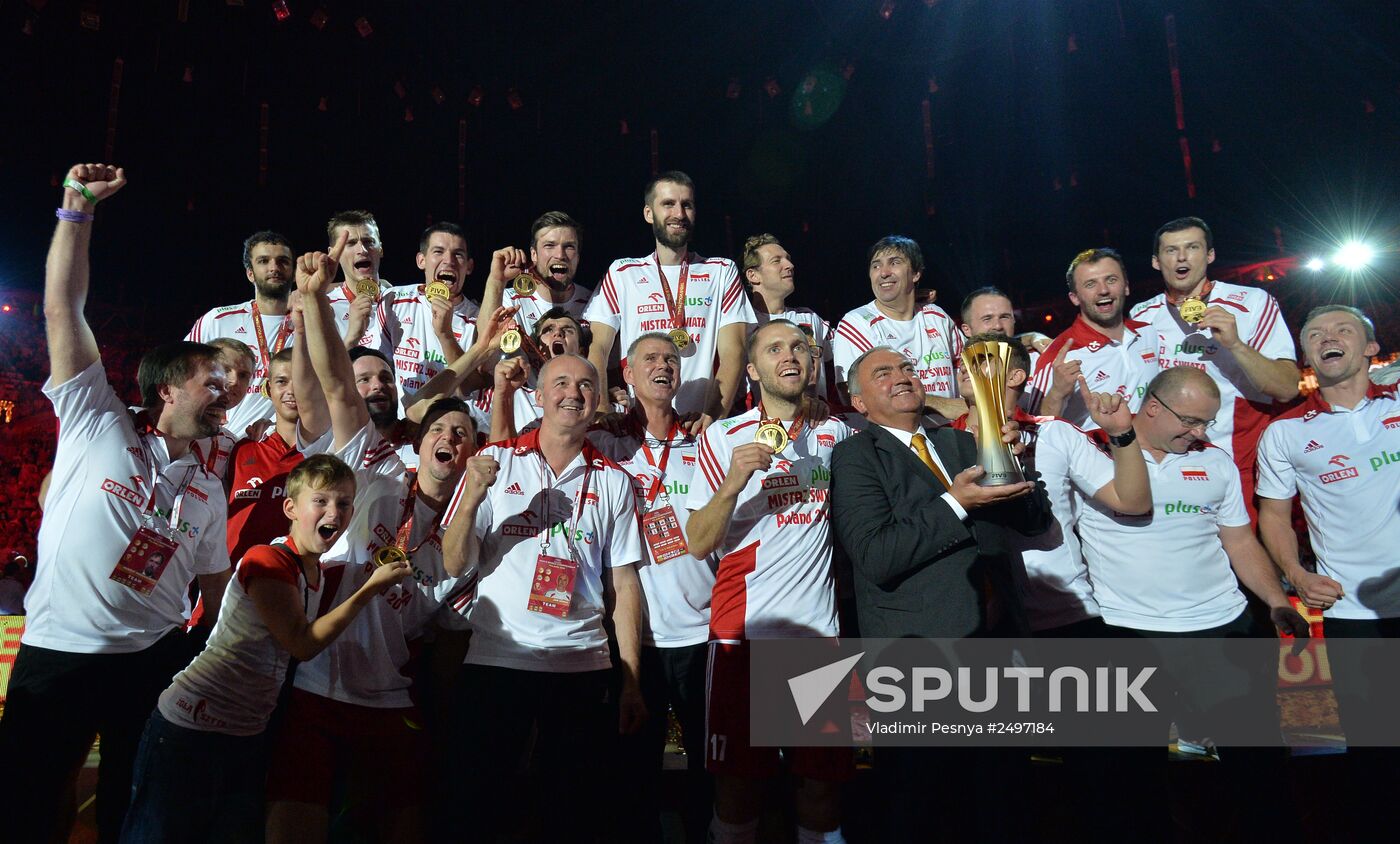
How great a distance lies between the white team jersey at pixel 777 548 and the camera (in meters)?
3.65

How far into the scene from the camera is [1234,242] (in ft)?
58.9

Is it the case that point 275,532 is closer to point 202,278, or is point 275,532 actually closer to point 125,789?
point 125,789

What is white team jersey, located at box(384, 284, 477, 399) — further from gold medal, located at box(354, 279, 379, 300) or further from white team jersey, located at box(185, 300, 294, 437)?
white team jersey, located at box(185, 300, 294, 437)

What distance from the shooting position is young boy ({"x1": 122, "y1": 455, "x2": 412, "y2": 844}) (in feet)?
9.10

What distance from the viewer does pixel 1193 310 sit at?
15.0ft

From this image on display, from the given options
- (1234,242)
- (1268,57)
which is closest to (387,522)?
(1268,57)

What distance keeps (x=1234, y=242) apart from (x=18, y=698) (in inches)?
822

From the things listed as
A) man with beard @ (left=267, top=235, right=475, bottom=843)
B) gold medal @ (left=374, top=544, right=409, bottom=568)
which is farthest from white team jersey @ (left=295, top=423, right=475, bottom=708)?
gold medal @ (left=374, top=544, right=409, bottom=568)

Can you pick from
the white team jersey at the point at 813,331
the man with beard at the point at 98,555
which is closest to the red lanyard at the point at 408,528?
the man with beard at the point at 98,555

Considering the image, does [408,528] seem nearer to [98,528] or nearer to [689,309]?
[98,528]

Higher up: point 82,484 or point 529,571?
point 82,484

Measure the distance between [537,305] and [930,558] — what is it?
3532mm

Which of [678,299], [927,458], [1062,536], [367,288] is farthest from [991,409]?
[367,288]

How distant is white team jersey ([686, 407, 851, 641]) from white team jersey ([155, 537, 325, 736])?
172 centimetres
